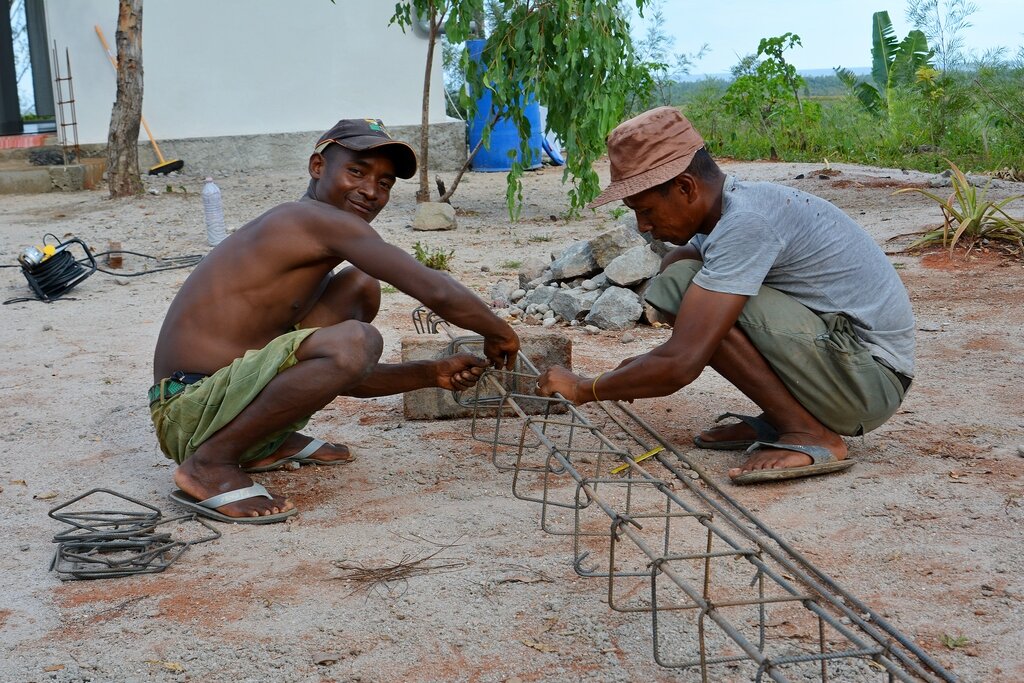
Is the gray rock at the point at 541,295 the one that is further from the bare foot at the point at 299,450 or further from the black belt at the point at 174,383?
the black belt at the point at 174,383

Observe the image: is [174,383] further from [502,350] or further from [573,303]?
[573,303]

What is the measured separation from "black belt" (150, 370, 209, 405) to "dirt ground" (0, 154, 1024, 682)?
1.20 feet

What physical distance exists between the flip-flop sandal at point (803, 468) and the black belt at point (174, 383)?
73.5 inches

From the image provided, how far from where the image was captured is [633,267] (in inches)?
233

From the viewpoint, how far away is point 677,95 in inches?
842

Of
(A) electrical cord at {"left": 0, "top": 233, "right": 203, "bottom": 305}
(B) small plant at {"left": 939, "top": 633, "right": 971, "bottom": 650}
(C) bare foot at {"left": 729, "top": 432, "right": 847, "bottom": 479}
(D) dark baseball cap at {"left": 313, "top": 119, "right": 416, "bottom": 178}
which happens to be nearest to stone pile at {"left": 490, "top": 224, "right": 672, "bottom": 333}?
(C) bare foot at {"left": 729, "top": 432, "right": 847, "bottom": 479}

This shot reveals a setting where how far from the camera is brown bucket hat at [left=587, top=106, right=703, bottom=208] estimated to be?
10.4 feet

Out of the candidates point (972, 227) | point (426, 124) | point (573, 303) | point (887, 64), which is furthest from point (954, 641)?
point (887, 64)

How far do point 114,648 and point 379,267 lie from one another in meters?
1.36

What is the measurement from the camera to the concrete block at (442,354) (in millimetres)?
4211

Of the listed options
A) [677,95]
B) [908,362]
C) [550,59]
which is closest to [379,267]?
[908,362]

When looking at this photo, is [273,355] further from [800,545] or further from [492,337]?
[800,545]

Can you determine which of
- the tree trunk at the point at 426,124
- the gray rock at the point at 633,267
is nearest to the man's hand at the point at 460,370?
the gray rock at the point at 633,267

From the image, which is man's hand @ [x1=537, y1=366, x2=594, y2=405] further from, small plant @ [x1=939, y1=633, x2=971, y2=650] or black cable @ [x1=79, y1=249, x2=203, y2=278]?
black cable @ [x1=79, y1=249, x2=203, y2=278]
